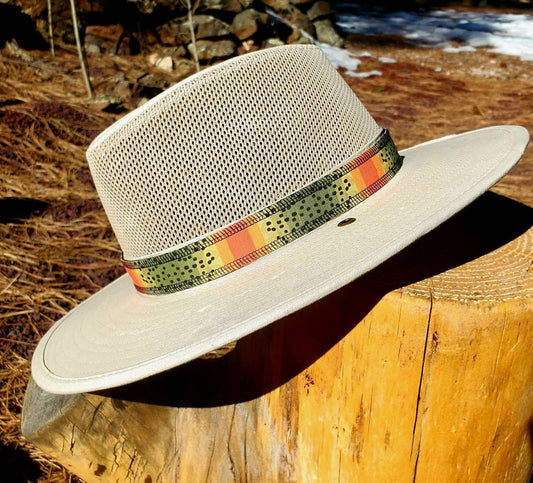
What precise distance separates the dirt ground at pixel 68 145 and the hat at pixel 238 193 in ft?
3.58

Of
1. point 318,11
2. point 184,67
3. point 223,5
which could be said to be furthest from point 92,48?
point 318,11

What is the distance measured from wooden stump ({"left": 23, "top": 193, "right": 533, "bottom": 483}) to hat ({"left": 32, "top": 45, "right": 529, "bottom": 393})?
0.19 m

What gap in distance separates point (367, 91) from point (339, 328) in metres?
5.48

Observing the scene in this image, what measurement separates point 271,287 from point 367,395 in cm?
42

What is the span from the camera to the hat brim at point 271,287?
1.14m

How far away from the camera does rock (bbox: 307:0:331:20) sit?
911 cm

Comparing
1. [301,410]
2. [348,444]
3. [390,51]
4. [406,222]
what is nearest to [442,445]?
[348,444]

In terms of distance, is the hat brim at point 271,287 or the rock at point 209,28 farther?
the rock at point 209,28

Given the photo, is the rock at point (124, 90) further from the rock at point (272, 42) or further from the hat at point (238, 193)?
the hat at point (238, 193)

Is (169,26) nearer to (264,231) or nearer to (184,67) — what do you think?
(184,67)

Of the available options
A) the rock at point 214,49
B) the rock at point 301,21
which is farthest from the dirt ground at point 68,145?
the rock at point 301,21

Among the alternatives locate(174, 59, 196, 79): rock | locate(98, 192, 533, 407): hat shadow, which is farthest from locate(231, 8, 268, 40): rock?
locate(98, 192, 533, 407): hat shadow

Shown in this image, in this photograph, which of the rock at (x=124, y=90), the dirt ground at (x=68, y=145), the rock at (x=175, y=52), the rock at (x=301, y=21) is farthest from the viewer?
the rock at (x=301, y=21)

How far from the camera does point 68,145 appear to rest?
4336 mm
